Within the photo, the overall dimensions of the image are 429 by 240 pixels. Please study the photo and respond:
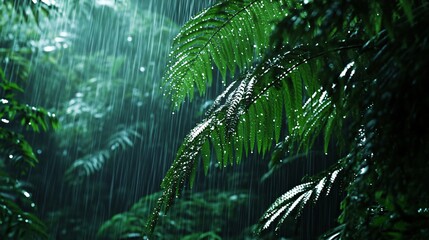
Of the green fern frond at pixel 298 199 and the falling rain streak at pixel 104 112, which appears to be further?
the falling rain streak at pixel 104 112

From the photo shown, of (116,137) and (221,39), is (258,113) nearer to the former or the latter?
(221,39)

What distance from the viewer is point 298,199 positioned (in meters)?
1.05

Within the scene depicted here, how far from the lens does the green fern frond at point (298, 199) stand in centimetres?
102

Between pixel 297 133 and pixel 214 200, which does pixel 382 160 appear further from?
pixel 214 200

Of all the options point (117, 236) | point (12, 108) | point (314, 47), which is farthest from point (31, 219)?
point (117, 236)

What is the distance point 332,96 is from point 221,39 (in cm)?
43

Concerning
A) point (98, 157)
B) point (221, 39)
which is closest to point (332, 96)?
point (221, 39)

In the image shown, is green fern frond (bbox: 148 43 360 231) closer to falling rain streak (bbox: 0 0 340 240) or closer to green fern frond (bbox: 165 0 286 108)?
green fern frond (bbox: 165 0 286 108)

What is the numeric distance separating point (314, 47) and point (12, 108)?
153cm

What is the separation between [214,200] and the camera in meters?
4.77

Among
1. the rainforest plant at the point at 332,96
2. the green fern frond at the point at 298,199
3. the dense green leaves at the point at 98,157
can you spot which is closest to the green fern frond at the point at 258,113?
the rainforest plant at the point at 332,96

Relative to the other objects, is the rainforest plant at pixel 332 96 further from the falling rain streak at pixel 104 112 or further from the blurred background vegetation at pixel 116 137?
the falling rain streak at pixel 104 112

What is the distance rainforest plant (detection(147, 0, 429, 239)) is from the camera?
21.0 inches

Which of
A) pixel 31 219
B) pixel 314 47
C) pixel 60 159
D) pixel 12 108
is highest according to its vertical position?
pixel 60 159
